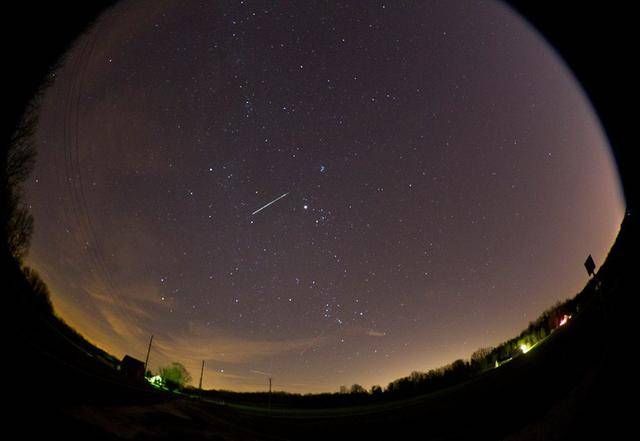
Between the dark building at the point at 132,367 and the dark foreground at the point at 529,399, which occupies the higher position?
the dark building at the point at 132,367

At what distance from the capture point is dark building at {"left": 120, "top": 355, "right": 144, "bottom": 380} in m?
23.7

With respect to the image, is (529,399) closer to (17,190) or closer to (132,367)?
(17,190)

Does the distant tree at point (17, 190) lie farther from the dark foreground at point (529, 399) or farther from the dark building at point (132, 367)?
the dark building at point (132, 367)

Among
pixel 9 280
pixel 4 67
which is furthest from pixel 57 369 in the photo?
pixel 4 67

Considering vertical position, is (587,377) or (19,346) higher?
(19,346)

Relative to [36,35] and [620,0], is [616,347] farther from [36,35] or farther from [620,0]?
[36,35]

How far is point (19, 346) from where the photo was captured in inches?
176

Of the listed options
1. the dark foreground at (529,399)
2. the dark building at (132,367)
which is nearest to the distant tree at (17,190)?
the dark foreground at (529,399)

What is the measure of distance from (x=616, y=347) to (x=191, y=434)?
624 cm

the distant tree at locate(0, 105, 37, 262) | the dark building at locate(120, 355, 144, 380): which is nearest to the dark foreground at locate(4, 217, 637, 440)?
the distant tree at locate(0, 105, 37, 262)

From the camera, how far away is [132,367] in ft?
81.7

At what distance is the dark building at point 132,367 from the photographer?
2374 cm

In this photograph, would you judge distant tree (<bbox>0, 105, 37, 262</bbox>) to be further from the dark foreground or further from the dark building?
the dark building

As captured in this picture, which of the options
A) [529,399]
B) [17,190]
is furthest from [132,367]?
[529,399]
